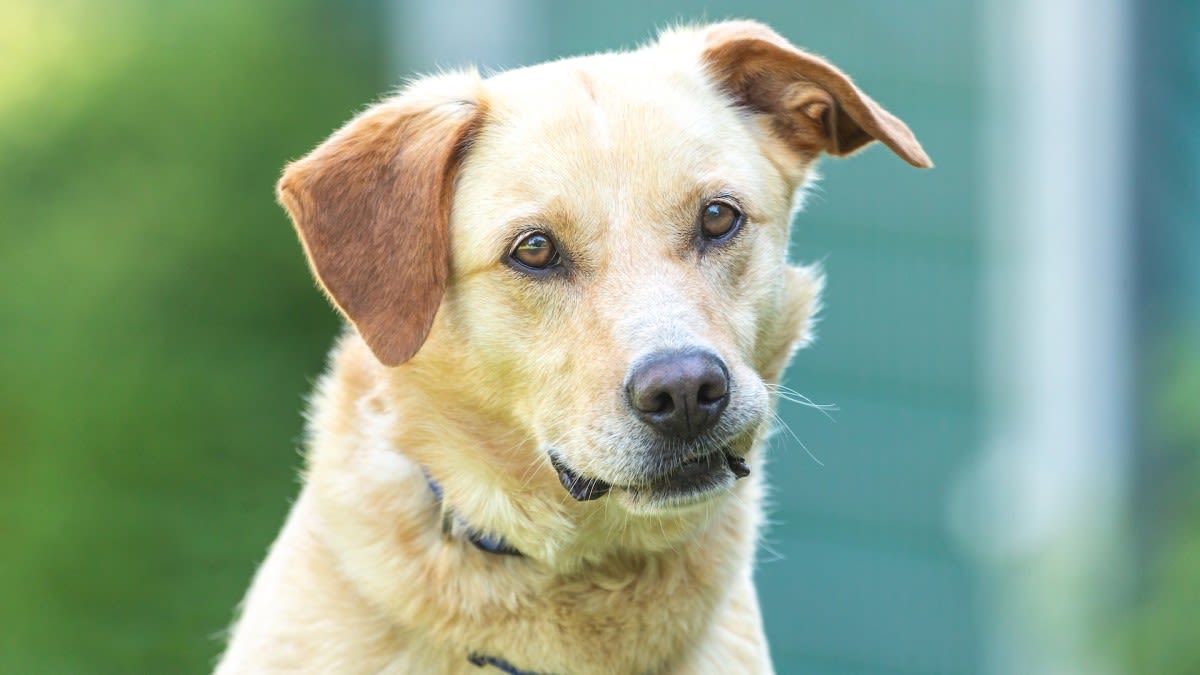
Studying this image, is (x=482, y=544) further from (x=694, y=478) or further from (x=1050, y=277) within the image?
(x=1050, y=277)

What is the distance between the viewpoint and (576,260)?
3.40 metres

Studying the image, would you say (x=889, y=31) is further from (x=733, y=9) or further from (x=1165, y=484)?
(x=1165, y=484)

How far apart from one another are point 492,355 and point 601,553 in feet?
1.51

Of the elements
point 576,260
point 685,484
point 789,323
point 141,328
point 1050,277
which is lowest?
point 1050,277

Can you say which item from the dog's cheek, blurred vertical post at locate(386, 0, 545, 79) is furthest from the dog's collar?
blurred vertical post at locate(386, 0, 545, 79)

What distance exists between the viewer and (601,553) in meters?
3.48

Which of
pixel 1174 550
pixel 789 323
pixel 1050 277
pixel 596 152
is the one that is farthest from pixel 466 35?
pixel 596 152

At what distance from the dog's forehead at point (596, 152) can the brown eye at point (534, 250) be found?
0.14ft

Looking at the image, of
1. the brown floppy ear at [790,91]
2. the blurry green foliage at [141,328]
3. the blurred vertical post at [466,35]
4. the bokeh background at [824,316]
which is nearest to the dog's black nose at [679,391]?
the brown floppy ear at [790,91]

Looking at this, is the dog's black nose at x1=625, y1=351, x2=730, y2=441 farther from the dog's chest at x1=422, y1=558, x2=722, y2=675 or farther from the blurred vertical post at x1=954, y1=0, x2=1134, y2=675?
the blurred vertical post at x1=954, y1=0, x2=1134, y2=675

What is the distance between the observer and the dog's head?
3.27 m

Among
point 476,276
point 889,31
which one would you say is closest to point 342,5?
point 889,31

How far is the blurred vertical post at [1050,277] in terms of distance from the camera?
6.62 meters

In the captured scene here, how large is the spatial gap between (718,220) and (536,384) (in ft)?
1.65
